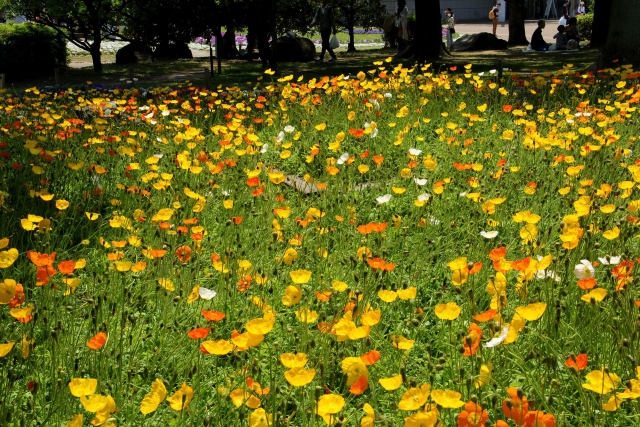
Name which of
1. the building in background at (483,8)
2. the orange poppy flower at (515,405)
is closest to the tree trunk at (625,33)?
the orange poppy flower at (515,405)

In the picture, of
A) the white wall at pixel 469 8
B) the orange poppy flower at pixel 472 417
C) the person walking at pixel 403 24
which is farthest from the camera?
the white wall at pixel 469 8

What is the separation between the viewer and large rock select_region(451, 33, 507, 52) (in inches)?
750

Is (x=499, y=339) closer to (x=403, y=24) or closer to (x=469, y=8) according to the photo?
(x=403, y=24)

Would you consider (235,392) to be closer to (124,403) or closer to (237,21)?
(124,403)

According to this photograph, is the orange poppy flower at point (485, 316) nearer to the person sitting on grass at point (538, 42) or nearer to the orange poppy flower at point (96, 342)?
the orange poppy flower at point (96, 342)

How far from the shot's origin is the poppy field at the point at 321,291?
171 centimetres

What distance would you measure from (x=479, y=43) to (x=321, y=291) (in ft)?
59.7

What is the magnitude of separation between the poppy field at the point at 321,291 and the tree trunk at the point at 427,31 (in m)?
9.13

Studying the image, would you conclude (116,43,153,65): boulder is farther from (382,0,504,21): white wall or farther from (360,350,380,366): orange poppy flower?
(382,0,504,21): white wall

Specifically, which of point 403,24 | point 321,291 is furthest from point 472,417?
point 403,24

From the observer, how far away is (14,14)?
16.6 m

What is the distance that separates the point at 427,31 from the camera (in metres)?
14.2

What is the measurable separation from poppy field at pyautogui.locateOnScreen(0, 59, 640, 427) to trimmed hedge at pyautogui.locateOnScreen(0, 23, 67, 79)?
10382mm

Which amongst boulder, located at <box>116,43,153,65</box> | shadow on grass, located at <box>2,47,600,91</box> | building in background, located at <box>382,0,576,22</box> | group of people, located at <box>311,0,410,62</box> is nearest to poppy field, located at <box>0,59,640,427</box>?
shadow on grass, located at <box>2,47,600,91</box>
